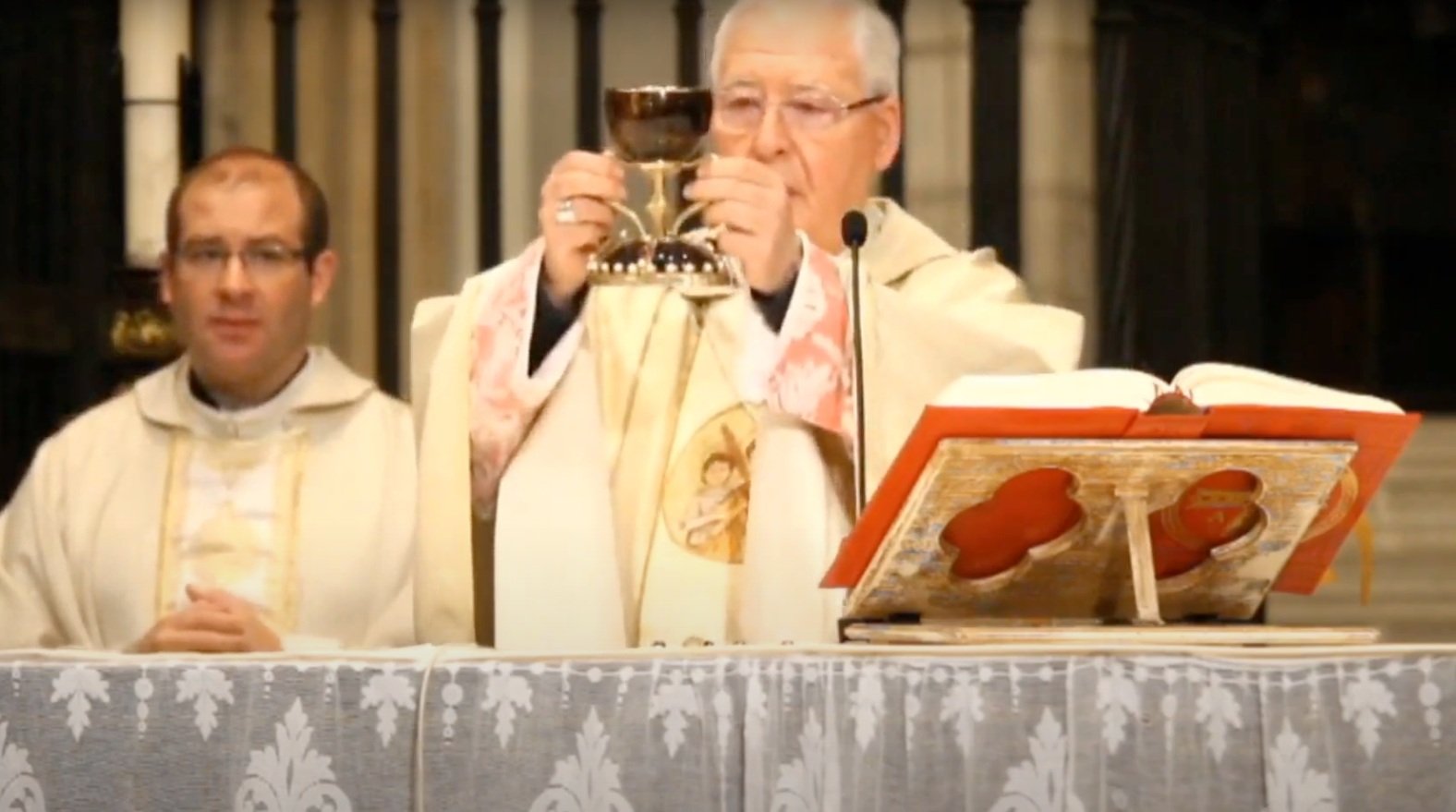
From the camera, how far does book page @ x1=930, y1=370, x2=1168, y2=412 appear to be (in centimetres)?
291

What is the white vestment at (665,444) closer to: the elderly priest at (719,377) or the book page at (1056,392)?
the elderly priest at (719,377)

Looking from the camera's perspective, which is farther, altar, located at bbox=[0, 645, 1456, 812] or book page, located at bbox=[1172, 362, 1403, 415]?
book page, located at bbox=[1172, 362, 1403, 415]

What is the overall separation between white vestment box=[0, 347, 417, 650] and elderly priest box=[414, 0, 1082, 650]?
1.48 ft

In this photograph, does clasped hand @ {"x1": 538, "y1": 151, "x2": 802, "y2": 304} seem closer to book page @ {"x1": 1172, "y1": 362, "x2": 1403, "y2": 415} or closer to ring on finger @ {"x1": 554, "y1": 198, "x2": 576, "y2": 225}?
ring on finger @ {"x1": 554, "y1": 198, "x2": 576, "y2": 225}


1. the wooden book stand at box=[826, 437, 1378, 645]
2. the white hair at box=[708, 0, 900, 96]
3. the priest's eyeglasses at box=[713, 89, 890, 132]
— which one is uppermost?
the white hair at box=[708, 0, 900, 96]

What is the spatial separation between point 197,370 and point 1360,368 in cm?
386

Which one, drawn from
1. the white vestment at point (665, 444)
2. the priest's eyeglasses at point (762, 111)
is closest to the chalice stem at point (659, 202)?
the white vestment at point (665, 444)

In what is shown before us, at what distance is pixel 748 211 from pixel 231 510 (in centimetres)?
135

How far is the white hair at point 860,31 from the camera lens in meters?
4.25

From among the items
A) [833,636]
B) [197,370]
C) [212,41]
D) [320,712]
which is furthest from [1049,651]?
[212,41]

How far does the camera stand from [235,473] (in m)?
4.52

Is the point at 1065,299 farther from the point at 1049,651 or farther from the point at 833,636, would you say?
the point at 1049,651

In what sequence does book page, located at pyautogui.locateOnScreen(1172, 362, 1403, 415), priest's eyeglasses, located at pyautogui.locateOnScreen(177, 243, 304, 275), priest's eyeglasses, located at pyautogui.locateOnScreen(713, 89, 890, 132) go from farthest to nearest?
priest's eyeglasses, located at pyautogui.locateOnScreen(177, 243, 304, 275) → priest's eyeglasses, located at pyautogui.locateOnScreen(713, 89, 890, 132) → book page, located at pyautogui.locateOnScreen(1172, 362, 1403, 415)

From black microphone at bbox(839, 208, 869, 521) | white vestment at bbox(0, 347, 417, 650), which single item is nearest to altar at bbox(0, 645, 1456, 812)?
black microphone at bbox(839, 208, 869, 521)
